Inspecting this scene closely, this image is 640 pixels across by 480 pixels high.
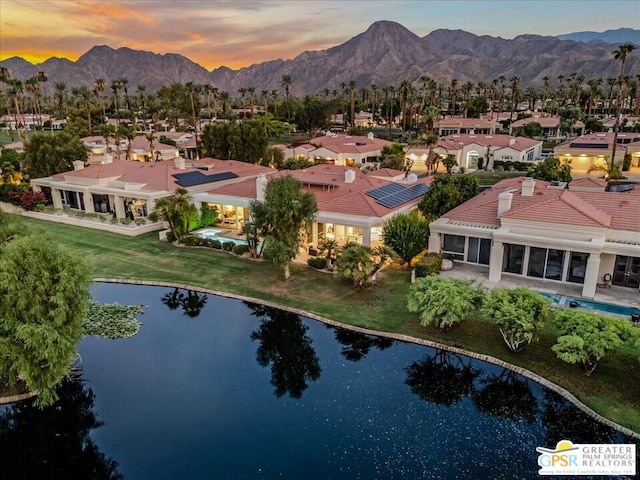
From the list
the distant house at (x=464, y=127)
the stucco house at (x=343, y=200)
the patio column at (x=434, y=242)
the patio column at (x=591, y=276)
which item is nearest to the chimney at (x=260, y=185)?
the stucco house at (x=343, y=200)

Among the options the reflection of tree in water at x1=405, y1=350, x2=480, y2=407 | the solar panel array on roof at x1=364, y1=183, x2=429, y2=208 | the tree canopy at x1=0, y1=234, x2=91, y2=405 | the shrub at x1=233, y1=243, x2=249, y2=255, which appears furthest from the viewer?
the solar panel array on roof at x1=364, y1=183, x2=429, y2=208

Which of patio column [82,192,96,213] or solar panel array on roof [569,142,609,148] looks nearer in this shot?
patio column [82,192,96,213]

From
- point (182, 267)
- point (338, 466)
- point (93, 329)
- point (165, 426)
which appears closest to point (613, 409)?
point (338, 466)

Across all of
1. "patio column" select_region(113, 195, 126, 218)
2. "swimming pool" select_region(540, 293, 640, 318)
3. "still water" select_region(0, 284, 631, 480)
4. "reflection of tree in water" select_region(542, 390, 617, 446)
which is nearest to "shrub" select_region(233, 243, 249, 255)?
"still water" select_region(0, 284, 631, 480)

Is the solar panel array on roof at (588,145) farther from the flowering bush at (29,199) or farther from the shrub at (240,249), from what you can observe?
the flowering bush at (29,199)

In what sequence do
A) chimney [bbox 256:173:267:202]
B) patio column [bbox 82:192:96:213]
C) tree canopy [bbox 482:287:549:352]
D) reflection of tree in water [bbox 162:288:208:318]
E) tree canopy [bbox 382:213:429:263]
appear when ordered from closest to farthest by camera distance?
tree canopy [bbox 482:287:549:352], reflection of tree in water [bbox 162:288:208:318], tree canopy [bbox 382:213:429:263], chimney [bbox 256:173:267:202], patio column [bbox 82:192:96:213]

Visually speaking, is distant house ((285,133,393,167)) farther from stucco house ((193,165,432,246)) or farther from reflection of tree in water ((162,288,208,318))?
reflection of tree in water ((162,288,208,318))

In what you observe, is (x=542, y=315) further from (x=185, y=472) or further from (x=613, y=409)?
(x=185, y=472)
